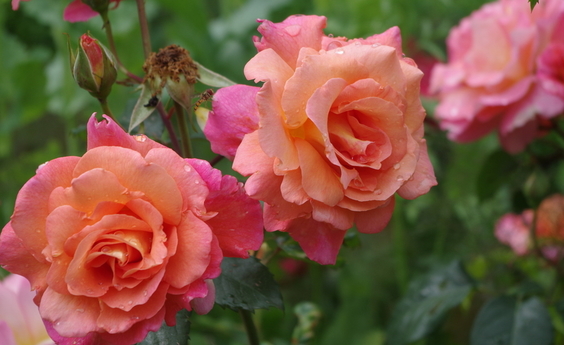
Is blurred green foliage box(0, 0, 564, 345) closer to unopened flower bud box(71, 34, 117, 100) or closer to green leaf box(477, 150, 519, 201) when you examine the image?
green leaf box(477, 150, 519, 201)

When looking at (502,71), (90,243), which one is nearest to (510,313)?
(502,71)

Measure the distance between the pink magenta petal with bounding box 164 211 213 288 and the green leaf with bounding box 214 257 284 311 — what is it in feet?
0.23

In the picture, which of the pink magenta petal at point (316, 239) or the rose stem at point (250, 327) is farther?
the rose stem at point (250, 327)

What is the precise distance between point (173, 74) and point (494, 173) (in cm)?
65

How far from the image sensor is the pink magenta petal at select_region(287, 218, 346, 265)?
39cm

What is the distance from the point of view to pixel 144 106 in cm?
43

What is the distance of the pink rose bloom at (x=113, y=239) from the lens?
0.34 metres

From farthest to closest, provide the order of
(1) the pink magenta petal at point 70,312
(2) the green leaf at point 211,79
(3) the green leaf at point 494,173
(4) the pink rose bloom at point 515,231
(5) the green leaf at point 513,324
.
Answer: (4) the pink rose bloom at point 515,231 → (3) the green leaf at point 494,173 → (5) the green leaf at point 513,324 → (2) the green leaf at point 211,79 → (1) the pink magenta petal at point 70,312

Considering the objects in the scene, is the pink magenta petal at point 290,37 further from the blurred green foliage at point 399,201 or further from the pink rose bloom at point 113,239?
the blurred green foliage at point 399,201

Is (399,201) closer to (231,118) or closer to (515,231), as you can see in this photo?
(515,231)

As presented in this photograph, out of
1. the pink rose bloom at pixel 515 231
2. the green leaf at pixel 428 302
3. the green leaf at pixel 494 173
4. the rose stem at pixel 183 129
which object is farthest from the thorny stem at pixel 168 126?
the pink rose bloom at pixel 515 231

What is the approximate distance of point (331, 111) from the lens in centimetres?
39

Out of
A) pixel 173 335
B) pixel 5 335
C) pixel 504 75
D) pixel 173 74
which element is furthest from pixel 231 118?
pixel 504 75

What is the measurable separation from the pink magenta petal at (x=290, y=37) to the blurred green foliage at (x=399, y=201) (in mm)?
574
